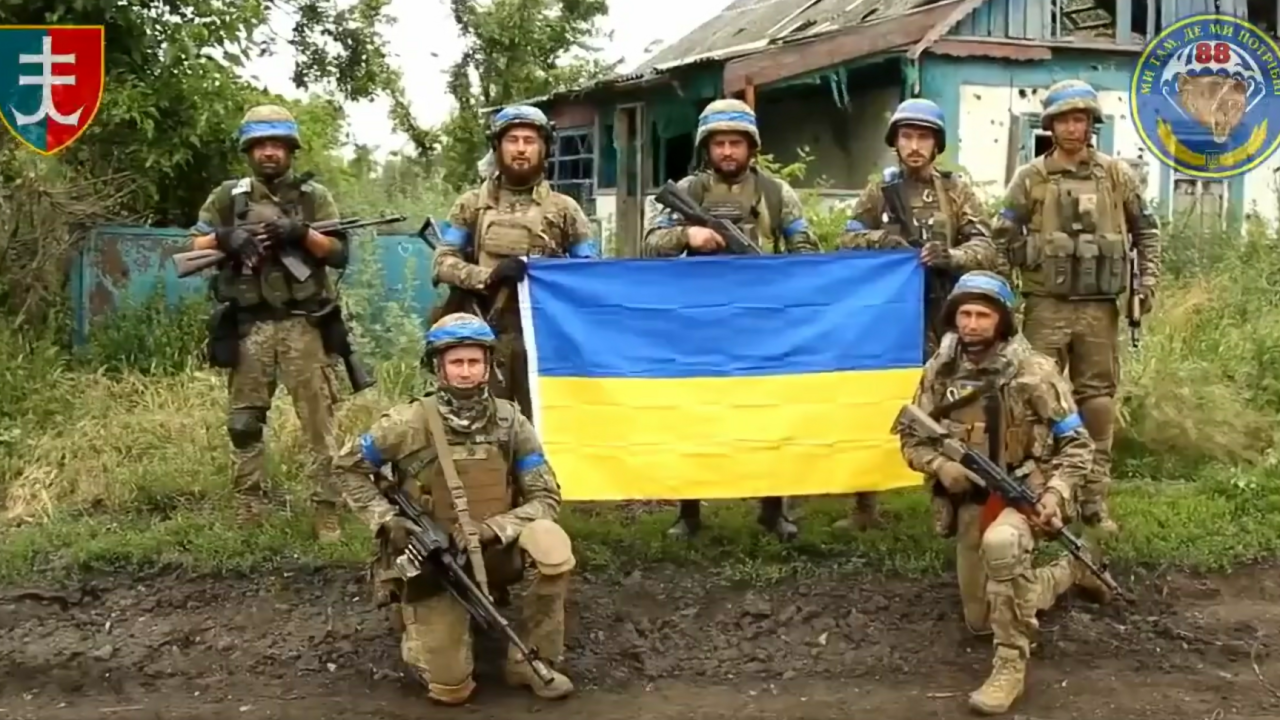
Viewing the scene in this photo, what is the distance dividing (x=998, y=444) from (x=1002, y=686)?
0.97 metres

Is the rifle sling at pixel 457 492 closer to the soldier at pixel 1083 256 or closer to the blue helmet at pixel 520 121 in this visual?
the blue helmet at pixel 520 121

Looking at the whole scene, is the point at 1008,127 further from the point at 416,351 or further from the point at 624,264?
the point at 624,264

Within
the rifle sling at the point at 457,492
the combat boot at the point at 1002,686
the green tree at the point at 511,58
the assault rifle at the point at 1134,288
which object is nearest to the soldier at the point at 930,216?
the assault rifle at the point at 1134,288

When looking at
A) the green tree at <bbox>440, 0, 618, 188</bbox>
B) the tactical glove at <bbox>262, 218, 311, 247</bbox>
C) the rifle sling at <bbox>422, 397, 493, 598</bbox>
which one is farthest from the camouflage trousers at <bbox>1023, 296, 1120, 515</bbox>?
the green tree at <bbox>440, 0, 618, 188</bbox>

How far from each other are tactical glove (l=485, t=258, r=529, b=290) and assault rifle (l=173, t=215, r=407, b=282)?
56 centimetres

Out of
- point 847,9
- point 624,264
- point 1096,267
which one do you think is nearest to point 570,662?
point 624,264

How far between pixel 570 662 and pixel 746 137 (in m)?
2.60

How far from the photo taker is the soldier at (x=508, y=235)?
20.6 ft

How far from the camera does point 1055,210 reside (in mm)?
6582

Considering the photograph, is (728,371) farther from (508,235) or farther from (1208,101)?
(1208,101)

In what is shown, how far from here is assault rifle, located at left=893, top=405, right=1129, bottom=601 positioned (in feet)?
17.0

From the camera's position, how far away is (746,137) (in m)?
6.44

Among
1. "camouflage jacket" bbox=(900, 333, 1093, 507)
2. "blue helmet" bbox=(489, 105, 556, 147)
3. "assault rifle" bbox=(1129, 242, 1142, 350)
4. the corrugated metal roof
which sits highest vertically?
the corrugated metal roof

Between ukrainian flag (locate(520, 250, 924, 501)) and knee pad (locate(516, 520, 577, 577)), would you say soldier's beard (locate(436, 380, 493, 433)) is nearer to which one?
knee pad (locate(516, 520, 577, 577))
